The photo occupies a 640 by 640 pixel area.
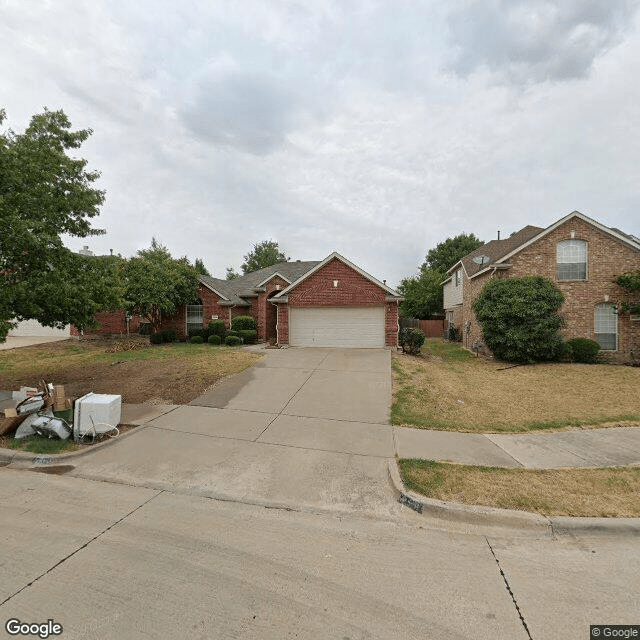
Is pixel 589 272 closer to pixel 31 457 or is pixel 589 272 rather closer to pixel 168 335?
pixel 31 457

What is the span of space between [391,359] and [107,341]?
1812cm

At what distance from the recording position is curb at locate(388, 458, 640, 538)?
340 cm

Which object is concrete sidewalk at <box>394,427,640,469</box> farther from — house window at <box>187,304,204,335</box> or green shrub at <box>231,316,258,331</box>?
house window at <box>187,304,204,335</box>

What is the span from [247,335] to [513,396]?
1409 centimetres

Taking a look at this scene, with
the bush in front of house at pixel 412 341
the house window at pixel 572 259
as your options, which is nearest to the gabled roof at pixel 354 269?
the bush in front of house at pixel 412 341

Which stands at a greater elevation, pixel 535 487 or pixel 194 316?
pixel 194 316

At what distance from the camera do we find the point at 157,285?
62.3 feet

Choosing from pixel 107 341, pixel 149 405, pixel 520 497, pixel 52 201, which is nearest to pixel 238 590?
pixel 520 497

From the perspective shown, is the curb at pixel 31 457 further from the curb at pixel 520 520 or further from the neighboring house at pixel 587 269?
the neighboring house at pixel 587 269

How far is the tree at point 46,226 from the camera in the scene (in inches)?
279

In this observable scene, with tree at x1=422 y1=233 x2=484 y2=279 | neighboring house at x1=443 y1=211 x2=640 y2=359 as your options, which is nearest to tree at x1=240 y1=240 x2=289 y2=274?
tree at x1=422 y1=233 x2=484 y2=279

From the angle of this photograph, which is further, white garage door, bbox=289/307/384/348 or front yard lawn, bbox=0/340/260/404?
white garage door, bbox=289/307/384/348

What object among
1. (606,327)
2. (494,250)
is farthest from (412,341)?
(494,250)

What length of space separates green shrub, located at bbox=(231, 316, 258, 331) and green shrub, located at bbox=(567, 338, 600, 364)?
16.6 metres
